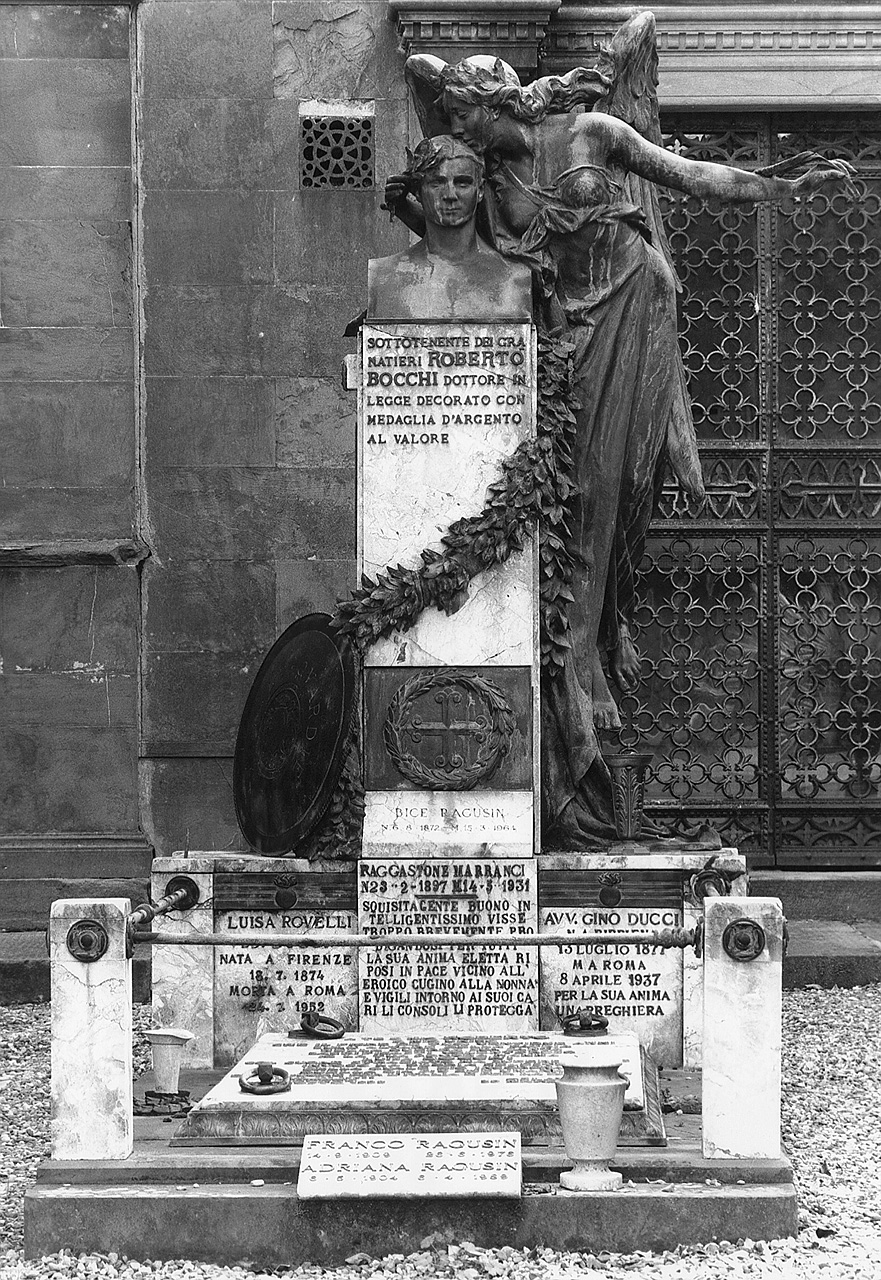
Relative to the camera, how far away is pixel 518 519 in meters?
8.20

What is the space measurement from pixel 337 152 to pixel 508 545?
211 inches

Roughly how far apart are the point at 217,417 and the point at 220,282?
0.91 meters

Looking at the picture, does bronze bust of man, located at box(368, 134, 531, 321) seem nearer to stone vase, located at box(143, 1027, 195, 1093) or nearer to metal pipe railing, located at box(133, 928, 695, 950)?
metal pipe railing, located at box(133, 928, 695, 950)

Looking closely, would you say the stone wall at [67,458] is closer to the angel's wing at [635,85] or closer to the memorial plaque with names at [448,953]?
the memorial plaque with names at [448,953]

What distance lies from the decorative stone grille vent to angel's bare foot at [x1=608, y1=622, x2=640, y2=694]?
15.9ft

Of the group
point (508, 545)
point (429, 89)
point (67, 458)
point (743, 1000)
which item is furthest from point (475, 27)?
point (743, 1000)

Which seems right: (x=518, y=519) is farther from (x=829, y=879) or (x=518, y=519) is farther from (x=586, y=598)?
(x=829, y=879)

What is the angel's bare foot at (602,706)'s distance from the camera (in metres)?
8.61

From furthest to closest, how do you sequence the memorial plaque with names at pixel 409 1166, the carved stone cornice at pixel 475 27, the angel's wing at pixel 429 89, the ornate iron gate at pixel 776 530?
the ornate iron gate at pixel 776 530 < the carved stone cornice at pixel 475 27 < the angel's wing at pixel 429 89 < the memorial plaque with names at pixel 409 1166

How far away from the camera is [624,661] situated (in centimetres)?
904

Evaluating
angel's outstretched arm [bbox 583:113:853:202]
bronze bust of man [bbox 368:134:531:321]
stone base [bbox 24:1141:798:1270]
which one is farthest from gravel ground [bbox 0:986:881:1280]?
angel's outstretched arm [bbox 583:113:853:202]

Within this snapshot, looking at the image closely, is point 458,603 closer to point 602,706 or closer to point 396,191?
point 602,706

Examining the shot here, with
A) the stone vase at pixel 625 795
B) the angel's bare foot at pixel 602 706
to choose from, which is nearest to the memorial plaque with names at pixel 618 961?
the stone vase at pixel 625 795

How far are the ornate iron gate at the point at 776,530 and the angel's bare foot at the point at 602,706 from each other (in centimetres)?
453
